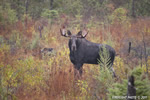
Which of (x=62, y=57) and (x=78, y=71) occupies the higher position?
(x=62, y=57)

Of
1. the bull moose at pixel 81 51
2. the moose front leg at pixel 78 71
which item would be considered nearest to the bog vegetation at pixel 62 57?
the moose front leg at pixel 78 71

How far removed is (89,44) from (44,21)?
865cm

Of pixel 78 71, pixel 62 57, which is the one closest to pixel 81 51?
pixel 62 57

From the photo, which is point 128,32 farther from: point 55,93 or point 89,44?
point 55,93

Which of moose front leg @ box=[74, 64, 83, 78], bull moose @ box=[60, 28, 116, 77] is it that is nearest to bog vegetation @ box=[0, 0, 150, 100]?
moose front leg @ box=[74, 64, 83, 78]

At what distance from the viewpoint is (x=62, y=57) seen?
220 inches

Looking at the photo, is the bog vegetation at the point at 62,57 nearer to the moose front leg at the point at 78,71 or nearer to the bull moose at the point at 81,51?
the moose front leg at the point at 78,71

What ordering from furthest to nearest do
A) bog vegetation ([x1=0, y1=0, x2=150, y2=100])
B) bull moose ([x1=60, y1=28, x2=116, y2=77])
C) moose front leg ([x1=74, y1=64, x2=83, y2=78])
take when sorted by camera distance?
bull moose ([x1=60, y1=28, x2=116, y2=77]), moose front leg ([x1=74, y1=64, x2=83, y2=78]), bog vegetation ([x1=0, y1=0, x2=150, y2=100])

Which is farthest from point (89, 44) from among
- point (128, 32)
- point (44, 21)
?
point (44, 21)

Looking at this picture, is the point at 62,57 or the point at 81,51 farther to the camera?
the point at 62,57

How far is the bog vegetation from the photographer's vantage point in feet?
9.35

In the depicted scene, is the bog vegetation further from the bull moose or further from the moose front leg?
the bull moose

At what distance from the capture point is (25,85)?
3578 mm

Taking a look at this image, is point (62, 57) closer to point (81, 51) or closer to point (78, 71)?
point (81, 51)
